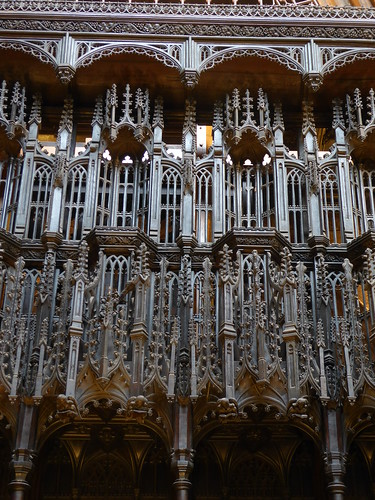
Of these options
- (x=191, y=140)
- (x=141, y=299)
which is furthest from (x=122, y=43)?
(x=141, y=299)

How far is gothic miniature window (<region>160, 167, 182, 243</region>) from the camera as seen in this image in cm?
1844

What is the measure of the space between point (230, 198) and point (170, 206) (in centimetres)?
139

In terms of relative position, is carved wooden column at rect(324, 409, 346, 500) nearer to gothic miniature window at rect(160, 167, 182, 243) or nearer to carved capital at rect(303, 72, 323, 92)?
gothic miniature window at rect(160, 167, 182, 243)

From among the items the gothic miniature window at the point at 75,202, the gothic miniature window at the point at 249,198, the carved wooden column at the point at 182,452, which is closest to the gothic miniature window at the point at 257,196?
the gothic miniature window at the point at 249,198

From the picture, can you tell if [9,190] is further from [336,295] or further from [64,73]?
[336,295]

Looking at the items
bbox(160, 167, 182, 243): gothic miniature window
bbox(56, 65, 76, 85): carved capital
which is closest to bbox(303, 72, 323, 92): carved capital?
bbox(160, 167, 182, 243): gothic miniature window

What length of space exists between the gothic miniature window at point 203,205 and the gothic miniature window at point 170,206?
0.42m

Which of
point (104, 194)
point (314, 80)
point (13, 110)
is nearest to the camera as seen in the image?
point (104, 194)

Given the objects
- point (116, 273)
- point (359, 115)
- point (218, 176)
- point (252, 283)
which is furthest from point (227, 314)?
point (359, 115)

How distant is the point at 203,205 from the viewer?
18891 mm

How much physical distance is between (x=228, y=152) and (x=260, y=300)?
14.9 feet

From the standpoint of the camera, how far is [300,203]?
742 inches

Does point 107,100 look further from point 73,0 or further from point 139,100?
point 73,0

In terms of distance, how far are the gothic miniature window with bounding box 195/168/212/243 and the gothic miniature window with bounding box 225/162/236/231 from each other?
1.29ft
